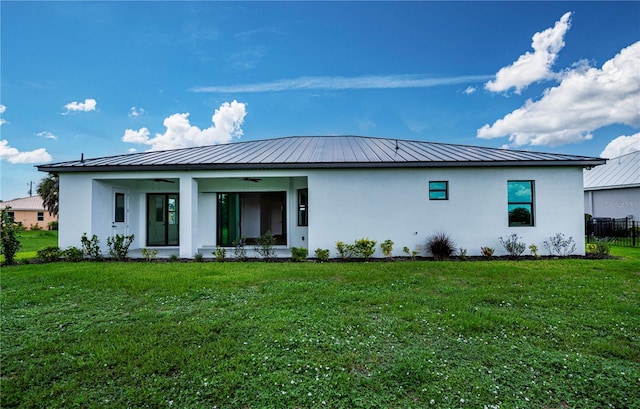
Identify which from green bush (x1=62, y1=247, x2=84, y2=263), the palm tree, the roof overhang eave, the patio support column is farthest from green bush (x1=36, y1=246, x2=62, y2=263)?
the palm tree

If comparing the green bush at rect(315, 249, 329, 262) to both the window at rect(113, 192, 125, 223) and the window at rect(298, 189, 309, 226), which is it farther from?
the window at rect(113, 192, 125, 223)

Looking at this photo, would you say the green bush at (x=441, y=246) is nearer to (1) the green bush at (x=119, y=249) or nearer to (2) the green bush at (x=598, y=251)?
(2) the green bush at (x=598, y=251)

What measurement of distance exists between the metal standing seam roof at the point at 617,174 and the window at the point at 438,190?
17338mm

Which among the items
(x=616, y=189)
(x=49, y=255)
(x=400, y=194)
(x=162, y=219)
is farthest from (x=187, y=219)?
(x=616, y=189)

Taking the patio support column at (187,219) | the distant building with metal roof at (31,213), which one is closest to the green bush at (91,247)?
the patio support column at (187,219)

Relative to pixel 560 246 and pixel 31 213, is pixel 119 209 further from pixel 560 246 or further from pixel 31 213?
pixel 31 213

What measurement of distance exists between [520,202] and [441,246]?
3.18m

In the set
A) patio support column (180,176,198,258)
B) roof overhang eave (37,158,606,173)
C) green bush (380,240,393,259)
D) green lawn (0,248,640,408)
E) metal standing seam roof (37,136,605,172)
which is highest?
metal standing seam roof (37,136,605,172)

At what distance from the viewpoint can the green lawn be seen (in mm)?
2787

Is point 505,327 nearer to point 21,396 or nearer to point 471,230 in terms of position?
point 21,396

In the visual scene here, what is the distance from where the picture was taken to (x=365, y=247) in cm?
983

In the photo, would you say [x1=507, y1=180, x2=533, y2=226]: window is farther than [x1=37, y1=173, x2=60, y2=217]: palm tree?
No

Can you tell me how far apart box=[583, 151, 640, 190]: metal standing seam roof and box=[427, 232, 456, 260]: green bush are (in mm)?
17600

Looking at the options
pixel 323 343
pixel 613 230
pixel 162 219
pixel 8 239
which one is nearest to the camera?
pixel 323 343
